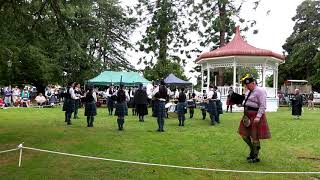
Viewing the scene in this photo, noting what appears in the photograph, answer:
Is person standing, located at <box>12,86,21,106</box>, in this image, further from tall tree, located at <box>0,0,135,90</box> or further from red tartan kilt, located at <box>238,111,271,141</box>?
red tartan kilt, located at <box>238,111,271,141</box>

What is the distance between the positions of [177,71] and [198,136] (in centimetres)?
3506

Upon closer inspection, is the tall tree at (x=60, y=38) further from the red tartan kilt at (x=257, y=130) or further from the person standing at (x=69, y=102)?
the red tartan kilt at (x=257, y=130)

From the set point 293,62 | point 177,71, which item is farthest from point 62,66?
point 293,62

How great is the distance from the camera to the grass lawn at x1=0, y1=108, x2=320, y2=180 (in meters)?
8.80

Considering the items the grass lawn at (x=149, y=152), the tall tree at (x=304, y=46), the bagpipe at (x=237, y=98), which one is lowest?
the grass lawn at (x=149, y=152)

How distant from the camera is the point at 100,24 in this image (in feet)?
159

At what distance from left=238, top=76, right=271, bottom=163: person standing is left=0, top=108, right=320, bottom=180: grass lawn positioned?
0.47 m

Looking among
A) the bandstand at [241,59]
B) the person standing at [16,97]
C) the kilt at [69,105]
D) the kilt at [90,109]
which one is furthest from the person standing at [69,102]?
the person standing at [16,97]

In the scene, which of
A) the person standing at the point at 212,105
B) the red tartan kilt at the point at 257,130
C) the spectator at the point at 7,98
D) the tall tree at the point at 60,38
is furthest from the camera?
the spectator at the point at 7,98

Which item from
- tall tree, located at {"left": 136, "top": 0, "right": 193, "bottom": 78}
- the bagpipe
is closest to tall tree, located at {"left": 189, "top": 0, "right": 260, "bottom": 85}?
tall tree, located at {"left": 136, "top": 0, "right": 193, "bottom": 78}

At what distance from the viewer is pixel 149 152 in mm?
11242

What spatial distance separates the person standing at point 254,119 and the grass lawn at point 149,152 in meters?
0.47

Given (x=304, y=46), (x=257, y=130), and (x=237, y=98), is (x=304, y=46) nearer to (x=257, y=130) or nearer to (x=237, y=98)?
(x=237, y=98)

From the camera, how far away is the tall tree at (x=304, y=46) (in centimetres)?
5284
